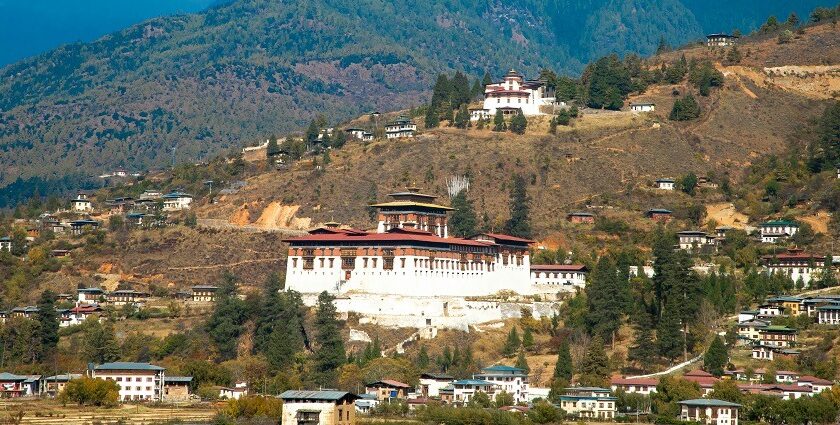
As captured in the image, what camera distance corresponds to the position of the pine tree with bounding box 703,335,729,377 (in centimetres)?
11306

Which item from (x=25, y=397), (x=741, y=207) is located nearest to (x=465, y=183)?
(x=741, y=207)

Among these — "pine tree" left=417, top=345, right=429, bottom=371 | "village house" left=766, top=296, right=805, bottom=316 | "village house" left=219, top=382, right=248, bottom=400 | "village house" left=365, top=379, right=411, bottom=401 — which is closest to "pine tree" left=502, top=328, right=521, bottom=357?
"pine tree" left=417, top=345, right=429, bottom=371

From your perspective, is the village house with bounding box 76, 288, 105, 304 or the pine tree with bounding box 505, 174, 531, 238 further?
the pine tree with bounding box 505, 174, 531, 238

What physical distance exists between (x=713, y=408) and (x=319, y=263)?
45319 mm

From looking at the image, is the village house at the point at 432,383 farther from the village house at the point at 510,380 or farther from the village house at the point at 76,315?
the village house at the point at 76,315

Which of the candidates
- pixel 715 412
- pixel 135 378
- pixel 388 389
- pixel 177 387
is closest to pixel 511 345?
pixel 388 389

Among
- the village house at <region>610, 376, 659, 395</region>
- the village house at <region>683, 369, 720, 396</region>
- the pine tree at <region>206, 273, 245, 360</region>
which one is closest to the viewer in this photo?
the village house at <region>683, 369, 720, 396</region>

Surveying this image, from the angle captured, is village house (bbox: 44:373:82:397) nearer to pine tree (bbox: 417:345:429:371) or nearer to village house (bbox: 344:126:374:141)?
pine tree (bbox: 417:345:429:371)

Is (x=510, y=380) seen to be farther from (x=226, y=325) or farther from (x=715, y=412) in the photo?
(x=226, y=325)

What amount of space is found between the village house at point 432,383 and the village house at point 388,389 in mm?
2127

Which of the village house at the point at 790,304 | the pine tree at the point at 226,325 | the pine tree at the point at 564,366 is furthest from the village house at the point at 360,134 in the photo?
the pine tree at the point at 564,366

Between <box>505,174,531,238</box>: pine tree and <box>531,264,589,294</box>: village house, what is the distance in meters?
8.26

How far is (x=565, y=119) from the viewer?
174m

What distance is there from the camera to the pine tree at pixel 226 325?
128250 mm
